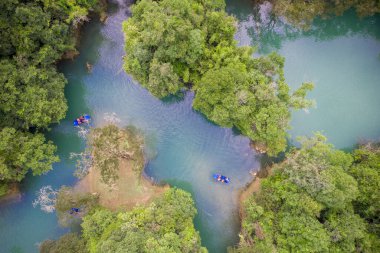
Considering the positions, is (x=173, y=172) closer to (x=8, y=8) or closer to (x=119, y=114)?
(x=119, y=114)

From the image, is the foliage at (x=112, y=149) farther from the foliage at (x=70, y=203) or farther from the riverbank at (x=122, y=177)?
the foliage at (x=70, y=203)

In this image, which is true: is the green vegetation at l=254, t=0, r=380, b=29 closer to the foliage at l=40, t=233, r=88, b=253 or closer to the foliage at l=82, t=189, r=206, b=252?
the foliage at l=82, t=189, r=206, b=252

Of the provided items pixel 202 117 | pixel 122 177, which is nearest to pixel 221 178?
pixel 202 117

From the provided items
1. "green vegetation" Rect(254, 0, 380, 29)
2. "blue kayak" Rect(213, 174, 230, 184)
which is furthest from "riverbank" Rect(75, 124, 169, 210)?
"green vegetation" Rect(254, 0, 380, 29)

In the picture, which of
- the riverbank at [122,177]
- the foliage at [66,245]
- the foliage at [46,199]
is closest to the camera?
the foliage at [66,245]

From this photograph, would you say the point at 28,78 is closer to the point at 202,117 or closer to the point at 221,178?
the point at 202,117

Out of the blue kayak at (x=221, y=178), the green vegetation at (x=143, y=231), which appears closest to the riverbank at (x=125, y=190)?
the green vegetation at (x=143, y=231)

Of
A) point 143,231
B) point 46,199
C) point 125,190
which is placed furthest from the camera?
point 125,190
